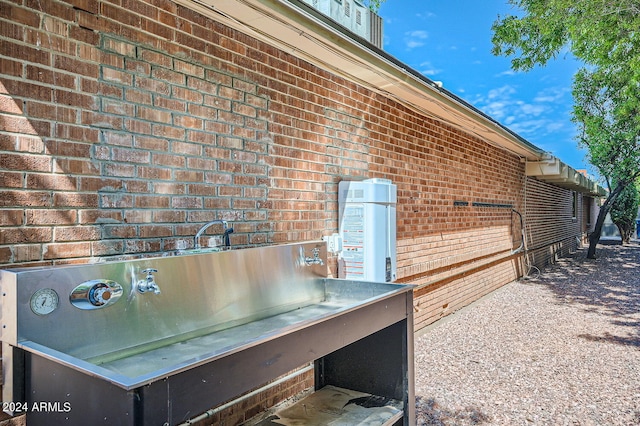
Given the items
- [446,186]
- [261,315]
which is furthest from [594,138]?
[261,315]

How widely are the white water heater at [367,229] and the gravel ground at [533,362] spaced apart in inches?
47.0

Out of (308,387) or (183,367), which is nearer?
(183,367)

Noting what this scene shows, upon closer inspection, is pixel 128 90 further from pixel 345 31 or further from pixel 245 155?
pixel 345 31

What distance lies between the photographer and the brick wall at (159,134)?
2.04 m

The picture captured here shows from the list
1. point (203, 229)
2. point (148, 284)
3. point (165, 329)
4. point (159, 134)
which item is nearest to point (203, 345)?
point (165, 329)

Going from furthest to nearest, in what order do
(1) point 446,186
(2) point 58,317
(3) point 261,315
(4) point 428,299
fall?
(1) point 446,186 → (4) point 428,299 → (3) point 261,315 → (2) point 58,317

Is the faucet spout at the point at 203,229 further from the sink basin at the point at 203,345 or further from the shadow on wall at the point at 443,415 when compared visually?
the shadow on wall at the point at 443,415

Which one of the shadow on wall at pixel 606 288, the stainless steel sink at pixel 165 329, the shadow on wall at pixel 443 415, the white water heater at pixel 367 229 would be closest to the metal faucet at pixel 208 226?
the stainless steel sink at pixel 165 329

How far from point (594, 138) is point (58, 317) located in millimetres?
14529

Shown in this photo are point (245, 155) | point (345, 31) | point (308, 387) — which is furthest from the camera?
point (308, 387)

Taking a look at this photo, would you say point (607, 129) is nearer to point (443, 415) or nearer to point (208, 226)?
point (443, 415)

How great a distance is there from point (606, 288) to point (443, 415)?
7.46 metres

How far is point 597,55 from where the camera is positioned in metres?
7.86

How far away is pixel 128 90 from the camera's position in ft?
7.95
